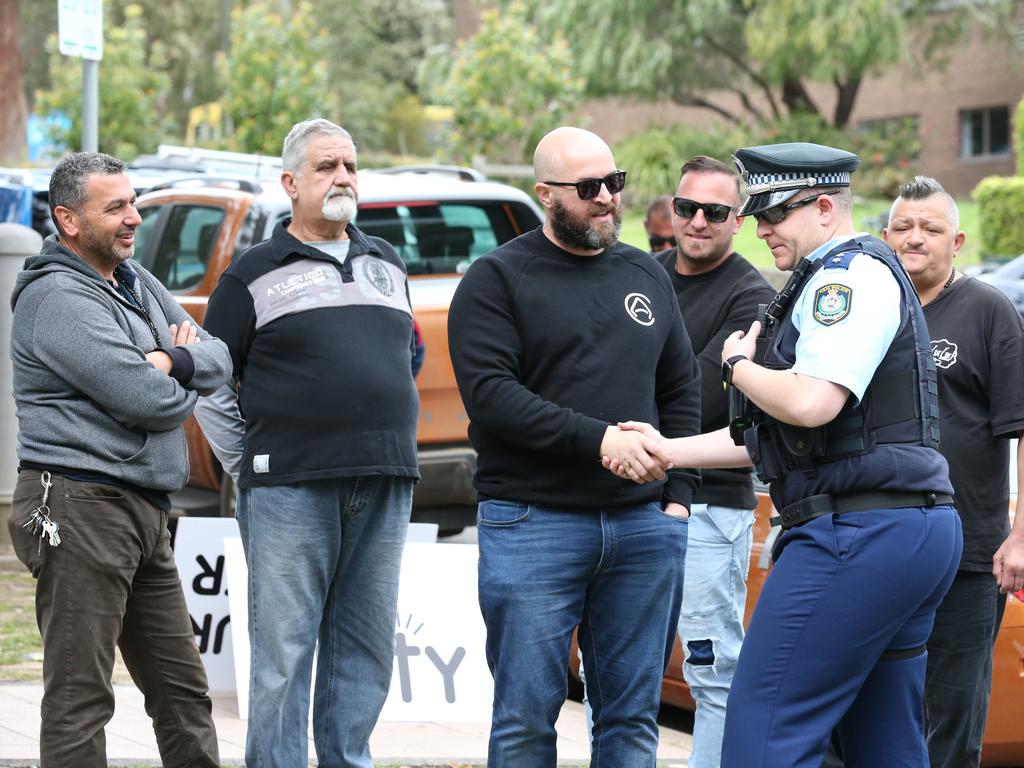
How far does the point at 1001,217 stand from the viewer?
2545 centimetres

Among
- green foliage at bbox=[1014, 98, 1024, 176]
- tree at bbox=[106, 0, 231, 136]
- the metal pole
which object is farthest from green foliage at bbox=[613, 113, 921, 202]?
the metal pole

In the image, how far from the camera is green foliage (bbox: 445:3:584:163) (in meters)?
22.8

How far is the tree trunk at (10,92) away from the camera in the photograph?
96.2ft

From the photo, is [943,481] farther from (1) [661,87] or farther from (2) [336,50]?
(2) [336,50]

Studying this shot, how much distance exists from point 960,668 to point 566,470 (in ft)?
5.17

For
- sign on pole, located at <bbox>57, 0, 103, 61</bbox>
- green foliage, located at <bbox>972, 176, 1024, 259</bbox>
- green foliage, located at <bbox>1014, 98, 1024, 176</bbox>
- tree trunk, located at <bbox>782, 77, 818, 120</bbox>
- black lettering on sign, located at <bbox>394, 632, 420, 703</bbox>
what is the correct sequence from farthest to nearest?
tree trunk, located at <bbox>782, 77, 818, 120</bbox> → green foliage, located at <bbox>1014, 98, 1024, 176</bbox> → green foliage, located at <bbox>972, 176, 1024, 259</bbox> → sign on pole, located at <bbox>57, 0, 103, 61</bbox> → black lettering on sign, located at <bbox>394, 632, 420, 703</bbox>

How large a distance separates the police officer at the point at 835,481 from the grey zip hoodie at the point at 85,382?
1678mm

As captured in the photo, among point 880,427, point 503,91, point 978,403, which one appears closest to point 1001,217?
point 503,91

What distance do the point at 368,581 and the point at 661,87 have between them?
98.4 feet

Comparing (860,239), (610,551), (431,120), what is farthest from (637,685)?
(431,120)

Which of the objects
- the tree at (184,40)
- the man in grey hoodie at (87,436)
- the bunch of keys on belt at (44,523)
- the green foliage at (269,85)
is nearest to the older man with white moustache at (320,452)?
the man in grey hoodie at (87,436)

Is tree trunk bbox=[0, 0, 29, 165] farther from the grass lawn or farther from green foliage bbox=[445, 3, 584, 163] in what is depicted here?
the grass lawn

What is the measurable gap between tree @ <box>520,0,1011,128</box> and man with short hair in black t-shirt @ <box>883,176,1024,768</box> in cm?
2644

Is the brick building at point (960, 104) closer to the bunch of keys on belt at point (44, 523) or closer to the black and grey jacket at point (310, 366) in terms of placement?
the black and grey jacket at point (310, 366)
